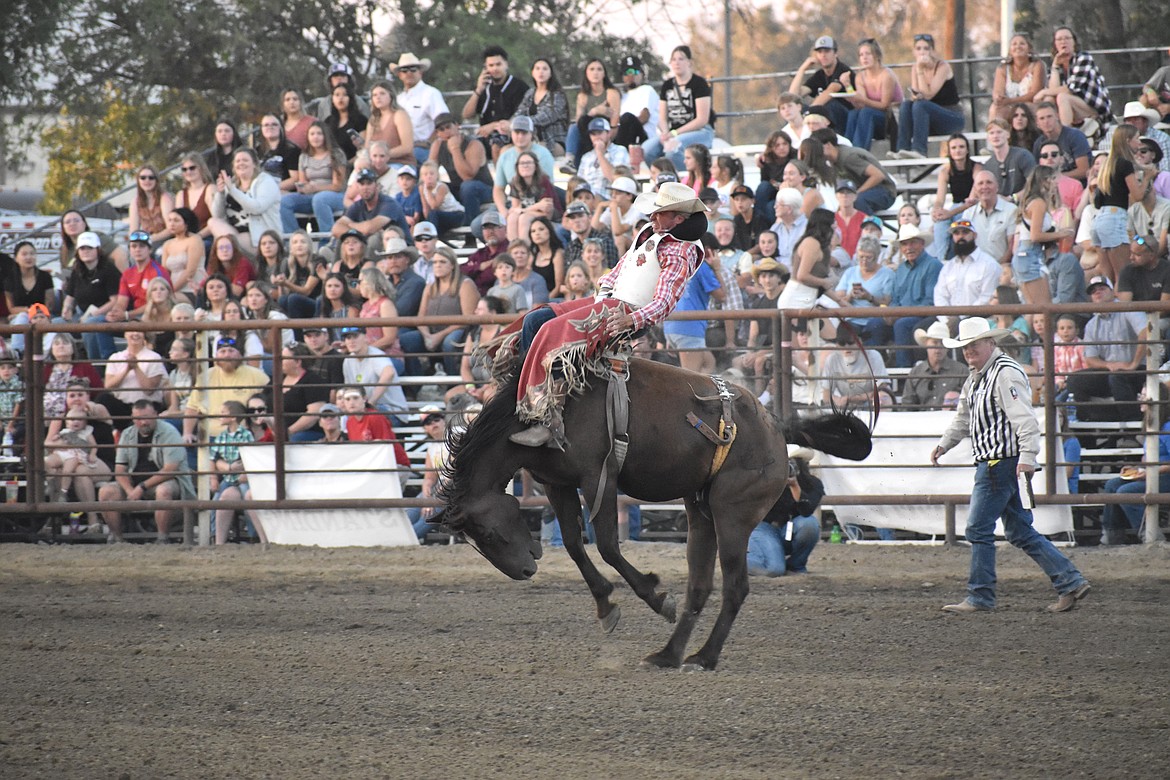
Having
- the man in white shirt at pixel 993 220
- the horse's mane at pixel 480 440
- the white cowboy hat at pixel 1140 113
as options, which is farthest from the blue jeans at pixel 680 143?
the horse's mane at pixel 480 440

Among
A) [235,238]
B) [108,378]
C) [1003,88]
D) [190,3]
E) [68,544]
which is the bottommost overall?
[68,544]

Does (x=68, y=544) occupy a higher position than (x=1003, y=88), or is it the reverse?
(x=1003, y=88)

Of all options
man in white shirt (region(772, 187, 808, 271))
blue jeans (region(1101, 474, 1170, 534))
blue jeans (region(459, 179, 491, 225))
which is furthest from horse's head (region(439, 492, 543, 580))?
blue jeans (region(459, 179, 491, 225))

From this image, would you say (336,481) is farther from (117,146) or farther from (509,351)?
(117,146)

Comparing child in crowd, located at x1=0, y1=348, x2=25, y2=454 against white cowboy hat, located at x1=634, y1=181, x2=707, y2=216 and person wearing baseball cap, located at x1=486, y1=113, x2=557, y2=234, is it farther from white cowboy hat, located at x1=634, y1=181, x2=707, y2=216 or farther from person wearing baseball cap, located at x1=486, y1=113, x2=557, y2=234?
white cowboy hat, located at x1=634, y1=181, x2=707, y2=216

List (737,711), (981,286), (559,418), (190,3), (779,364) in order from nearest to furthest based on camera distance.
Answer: (737,711)
(559,418)
(779,364)
(981,286)
(190,3)

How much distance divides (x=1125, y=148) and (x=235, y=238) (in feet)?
27.5

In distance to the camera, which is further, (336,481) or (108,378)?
(108,378)

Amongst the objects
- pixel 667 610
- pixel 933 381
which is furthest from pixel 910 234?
pixel 667 610

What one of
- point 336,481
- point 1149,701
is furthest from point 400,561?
point 1149,701

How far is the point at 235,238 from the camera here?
14.0 meters

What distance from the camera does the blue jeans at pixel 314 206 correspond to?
1493cm

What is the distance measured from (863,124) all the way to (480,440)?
9.31 m

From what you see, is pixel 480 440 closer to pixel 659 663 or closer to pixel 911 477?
pixel 659 663
